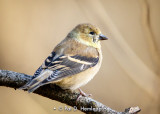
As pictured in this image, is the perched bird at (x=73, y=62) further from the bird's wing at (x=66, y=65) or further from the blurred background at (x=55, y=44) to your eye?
the blurred background at (x=55, y=44)

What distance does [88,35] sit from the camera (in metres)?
4.65

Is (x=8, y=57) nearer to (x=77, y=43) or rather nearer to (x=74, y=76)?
(x=77, y=43)

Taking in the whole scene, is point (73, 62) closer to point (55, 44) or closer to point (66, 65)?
point (66, 65)

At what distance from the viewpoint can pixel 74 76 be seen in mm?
3898

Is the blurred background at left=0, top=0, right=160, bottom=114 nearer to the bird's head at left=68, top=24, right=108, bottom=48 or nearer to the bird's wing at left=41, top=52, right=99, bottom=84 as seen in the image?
the bird's head at left=68, top=24, right=108, bottom=48

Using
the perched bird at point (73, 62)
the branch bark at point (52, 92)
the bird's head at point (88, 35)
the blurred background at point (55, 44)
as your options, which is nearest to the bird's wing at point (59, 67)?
the perched bird at point (73, 62)

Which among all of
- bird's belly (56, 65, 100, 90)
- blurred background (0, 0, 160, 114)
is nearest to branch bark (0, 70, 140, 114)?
bird's belly (56, 65, 100, 90)

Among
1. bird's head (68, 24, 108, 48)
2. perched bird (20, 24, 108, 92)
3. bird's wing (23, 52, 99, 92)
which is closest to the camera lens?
bird's wing (23, 52, 99, 92)

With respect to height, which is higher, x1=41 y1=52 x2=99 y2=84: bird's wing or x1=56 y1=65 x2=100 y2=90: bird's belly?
x1=41 y1=52 x2=99 y2=84: bird's wing

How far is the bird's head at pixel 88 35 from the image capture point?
4618 millimetres

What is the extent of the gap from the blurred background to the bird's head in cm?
42

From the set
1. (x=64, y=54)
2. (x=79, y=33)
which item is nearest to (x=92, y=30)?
(x=79, y=33)

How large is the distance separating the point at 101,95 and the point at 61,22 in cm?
189

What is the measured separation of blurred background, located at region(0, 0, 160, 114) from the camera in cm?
577
